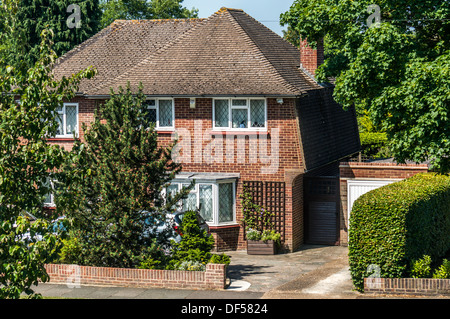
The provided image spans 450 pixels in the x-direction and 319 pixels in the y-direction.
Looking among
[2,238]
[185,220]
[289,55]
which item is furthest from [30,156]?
[289,55]

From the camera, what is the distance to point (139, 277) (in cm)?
1834

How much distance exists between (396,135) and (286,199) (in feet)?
17.2

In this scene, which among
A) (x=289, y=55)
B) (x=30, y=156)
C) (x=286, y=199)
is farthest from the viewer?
(x=289, y=55)

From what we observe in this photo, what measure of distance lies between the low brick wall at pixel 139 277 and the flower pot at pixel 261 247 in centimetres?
553

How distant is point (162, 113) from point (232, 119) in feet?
8.53

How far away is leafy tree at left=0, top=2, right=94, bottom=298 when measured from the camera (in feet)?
35.7

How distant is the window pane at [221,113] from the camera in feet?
79.5

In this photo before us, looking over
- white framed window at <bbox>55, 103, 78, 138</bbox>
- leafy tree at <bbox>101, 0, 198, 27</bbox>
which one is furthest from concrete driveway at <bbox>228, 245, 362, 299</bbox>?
leafy tree at <bbox>101, 0, 198, 27</bbox>

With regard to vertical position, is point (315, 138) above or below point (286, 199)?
above

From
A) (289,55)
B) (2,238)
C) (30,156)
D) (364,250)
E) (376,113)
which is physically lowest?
(364,250)

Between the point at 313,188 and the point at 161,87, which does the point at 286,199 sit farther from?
the point at 161,87

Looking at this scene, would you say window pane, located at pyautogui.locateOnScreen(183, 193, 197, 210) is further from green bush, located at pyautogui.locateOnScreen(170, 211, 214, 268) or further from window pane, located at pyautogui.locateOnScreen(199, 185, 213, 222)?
green bush, located at pyautogui.locateOnScreen(170, 211, 214, 268)

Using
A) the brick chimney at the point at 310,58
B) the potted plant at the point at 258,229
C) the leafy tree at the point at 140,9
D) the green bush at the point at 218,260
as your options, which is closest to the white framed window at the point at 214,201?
the potted plant at the point at 258,229

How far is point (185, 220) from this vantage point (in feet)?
62.6
